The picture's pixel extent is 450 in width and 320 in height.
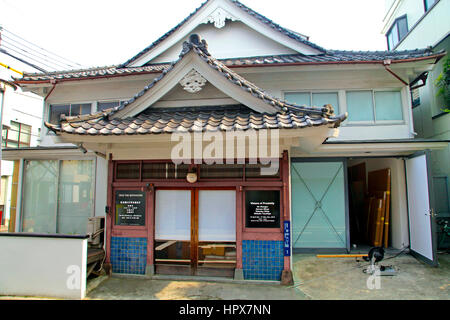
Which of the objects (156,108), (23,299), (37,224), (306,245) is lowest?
(23,299)

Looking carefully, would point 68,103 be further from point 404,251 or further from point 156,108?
point 404,251

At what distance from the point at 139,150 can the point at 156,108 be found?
40.7 inches

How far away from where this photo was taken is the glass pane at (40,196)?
335 inches

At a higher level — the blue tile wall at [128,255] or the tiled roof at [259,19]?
the tiled roof at [259,19]

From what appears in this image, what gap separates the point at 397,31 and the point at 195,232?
14.5m

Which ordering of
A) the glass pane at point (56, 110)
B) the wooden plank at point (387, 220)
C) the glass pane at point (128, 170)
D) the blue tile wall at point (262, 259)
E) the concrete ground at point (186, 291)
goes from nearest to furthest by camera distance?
1. the concrete ground at point (186, 291)
2. the blue tile wall at point (262, 259)
3. the glass pane at point (128, 170)
4. the wooden plank at point (387, 220)
5. the glass pane at point (56, 110)

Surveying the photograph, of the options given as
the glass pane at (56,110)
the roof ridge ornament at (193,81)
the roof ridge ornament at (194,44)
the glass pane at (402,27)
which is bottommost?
the roof ridge ornament at (193,81)

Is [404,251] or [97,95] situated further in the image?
[97,95]

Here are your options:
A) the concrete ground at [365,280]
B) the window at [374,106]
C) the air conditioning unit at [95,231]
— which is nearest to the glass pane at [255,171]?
the concrete ground at [365,280]

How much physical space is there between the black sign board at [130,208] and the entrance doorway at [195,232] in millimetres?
341

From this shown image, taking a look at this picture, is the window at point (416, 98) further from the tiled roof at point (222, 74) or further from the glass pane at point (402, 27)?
the tiled roof at point (222, 74)
